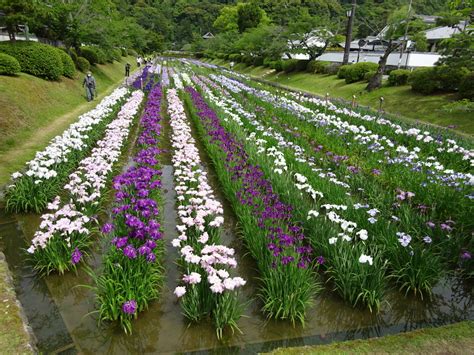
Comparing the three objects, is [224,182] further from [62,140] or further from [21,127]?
[21,127]

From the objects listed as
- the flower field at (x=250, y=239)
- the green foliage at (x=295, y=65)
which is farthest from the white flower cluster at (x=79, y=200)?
the green foliage at (x=295, y=65)

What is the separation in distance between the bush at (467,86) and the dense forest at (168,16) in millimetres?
18875

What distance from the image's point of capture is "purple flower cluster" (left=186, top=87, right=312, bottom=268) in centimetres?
410

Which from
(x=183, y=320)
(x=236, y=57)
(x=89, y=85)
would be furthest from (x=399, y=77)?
(x=236, y=57)

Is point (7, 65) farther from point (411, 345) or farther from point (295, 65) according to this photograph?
point (295, 65)

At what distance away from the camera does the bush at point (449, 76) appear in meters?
16.8

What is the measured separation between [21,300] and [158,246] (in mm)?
1708

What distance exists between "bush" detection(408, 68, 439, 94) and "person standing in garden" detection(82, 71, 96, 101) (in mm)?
16935

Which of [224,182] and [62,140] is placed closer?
[224,182]

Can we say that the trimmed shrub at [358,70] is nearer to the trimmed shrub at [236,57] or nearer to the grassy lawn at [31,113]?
the grassy lawn at [31,113]

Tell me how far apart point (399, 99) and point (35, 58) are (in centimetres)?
1847

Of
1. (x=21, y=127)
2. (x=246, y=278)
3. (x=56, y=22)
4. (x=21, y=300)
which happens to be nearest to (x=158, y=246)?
(x=246, y=278)

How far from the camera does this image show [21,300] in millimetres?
4055

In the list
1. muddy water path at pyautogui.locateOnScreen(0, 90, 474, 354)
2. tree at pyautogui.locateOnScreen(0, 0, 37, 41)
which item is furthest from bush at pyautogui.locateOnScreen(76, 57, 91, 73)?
muddy water path at pyautogui.locateOnScreen(0, 90, 474, 354)
